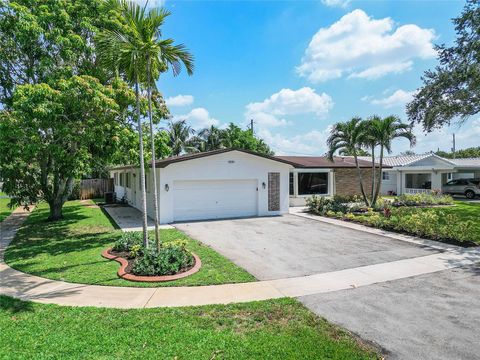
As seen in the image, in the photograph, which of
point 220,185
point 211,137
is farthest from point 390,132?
point 211,137

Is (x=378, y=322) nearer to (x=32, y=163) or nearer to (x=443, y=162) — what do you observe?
(x=32, y=163)

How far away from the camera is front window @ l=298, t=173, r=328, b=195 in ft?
71.2

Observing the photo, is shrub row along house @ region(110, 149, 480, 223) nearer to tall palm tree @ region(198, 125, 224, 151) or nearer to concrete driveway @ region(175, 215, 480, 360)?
concrete driveway @ region(175, 215, 480, 360)

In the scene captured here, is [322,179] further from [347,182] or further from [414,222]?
[414,222]

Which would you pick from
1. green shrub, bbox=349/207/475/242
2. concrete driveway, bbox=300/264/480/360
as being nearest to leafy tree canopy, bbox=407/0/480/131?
green shrub, bbox=349/207/475/242

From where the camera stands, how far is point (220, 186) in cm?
1591

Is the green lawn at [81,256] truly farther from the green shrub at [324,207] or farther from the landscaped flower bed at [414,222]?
the green shrub at [324,207]

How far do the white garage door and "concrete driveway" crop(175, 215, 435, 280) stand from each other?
109cm

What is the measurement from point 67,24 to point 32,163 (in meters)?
6.27

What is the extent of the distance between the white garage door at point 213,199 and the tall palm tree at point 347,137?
5500mm

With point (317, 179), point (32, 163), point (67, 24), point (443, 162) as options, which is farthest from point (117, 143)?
point (443, 162)

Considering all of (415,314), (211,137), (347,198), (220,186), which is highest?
(211,137)

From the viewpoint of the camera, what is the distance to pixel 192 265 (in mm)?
7832

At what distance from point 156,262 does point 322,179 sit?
17.0 meters
